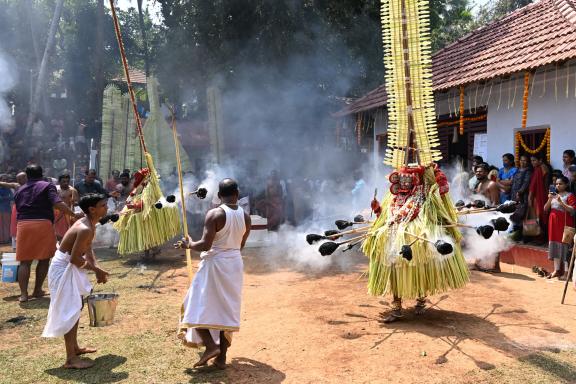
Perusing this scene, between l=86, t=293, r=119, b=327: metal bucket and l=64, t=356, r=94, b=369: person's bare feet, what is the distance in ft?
1.12

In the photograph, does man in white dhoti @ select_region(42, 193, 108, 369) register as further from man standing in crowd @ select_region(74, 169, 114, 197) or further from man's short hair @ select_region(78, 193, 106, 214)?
man standing in crowd @ select_region(74, 169, 114, 197)

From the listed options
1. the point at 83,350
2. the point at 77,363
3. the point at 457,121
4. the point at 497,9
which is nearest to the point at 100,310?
the point at 83,350

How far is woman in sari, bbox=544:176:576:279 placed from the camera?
7.22m

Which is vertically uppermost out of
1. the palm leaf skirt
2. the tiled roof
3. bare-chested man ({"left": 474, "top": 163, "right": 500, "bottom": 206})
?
the tiled roof

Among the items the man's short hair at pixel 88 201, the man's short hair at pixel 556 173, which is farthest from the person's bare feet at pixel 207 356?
the man's short hair at pixel 556 173

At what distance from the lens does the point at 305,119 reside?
17.7m

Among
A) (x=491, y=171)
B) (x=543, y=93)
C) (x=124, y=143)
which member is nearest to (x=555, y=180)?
(x=491, y=171)

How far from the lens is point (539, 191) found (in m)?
8.26

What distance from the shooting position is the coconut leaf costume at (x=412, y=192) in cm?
504

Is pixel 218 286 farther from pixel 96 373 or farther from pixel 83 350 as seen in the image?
pixel 83 350

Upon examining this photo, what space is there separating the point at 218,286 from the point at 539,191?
20.7 feet

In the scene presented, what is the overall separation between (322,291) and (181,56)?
42.5 feet

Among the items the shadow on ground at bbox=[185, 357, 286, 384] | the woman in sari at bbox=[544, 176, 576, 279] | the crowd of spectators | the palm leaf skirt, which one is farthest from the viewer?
the crowd of spectators

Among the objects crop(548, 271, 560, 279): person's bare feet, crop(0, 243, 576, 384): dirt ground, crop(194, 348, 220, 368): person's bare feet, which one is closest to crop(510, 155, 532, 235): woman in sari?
crop(548, 271, 560, 279): person's bare feet
